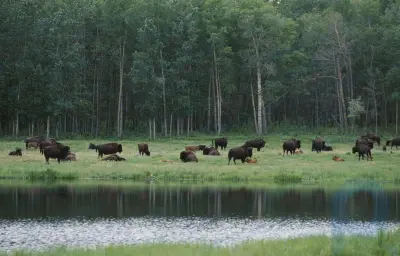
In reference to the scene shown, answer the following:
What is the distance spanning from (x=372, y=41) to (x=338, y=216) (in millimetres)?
62958

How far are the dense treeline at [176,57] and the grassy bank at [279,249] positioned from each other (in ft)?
187

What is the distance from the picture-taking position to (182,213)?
90.4ft

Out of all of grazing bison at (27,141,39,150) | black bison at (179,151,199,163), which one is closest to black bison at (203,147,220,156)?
black bison at (179,151,199,163)

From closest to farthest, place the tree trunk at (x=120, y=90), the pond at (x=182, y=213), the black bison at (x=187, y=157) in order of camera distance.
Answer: the pond at (x=182, y=213) < the black bison at (x=187, y=157) < the tree trunk at (x=120, y=90)

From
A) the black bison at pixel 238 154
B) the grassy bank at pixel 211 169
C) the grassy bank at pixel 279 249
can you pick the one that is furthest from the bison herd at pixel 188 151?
the grassy bank at pixel 279 249

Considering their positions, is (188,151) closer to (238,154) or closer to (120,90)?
(238,154)

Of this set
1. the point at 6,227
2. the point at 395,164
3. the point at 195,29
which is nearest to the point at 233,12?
the point at 195,29

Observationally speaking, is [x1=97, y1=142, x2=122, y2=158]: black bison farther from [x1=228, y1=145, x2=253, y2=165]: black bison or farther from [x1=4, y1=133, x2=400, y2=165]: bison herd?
[x1=228, y1=145, x2=253, y2=165]: black bison

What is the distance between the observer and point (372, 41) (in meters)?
86.3

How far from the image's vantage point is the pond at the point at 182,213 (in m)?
21.6

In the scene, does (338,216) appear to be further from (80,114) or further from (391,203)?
(80,114)

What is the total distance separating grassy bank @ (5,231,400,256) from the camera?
54.5 feet

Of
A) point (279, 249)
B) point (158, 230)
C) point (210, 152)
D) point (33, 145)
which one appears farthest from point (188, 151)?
point (279, 249)

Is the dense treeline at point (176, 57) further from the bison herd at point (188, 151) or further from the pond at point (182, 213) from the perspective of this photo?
the pond at point (182, 213)
